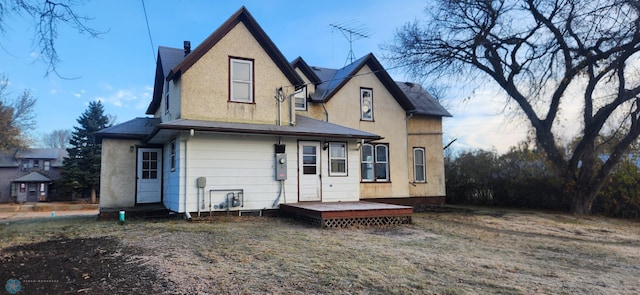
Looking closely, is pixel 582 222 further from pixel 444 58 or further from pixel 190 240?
pixel 190 240

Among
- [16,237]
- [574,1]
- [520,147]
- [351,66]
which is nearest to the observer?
[16,237]

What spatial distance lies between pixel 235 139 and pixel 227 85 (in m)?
1.78

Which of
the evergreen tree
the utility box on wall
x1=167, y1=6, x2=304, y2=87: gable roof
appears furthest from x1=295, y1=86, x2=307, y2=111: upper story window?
the evergreen tree

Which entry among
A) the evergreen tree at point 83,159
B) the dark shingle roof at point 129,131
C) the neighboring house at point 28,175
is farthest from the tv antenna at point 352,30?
the neighboring house at point 28,175

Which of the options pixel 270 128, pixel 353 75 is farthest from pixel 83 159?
pixel 270 128

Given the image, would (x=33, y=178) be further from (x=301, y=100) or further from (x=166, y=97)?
(x=301, y=100)

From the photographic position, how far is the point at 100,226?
1035 centimetres

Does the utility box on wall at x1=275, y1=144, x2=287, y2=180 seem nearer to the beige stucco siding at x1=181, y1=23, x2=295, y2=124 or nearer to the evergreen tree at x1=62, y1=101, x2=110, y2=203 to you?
the beige stucco siding at x1=181, y1=23, x2=295, y2=124

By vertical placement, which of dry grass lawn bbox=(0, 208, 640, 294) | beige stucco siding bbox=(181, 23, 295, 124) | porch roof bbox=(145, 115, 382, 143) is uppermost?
beige stucco siding bbox=(181, 23, 295, 124)

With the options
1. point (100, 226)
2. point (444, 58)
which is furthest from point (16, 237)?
point (444, 58)

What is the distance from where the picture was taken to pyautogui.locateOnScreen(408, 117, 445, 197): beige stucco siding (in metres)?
17.5

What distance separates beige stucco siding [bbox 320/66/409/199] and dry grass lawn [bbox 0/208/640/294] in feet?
18.4

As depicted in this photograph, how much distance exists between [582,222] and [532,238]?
5185 mm

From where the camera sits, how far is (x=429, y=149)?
1788 centimetres
